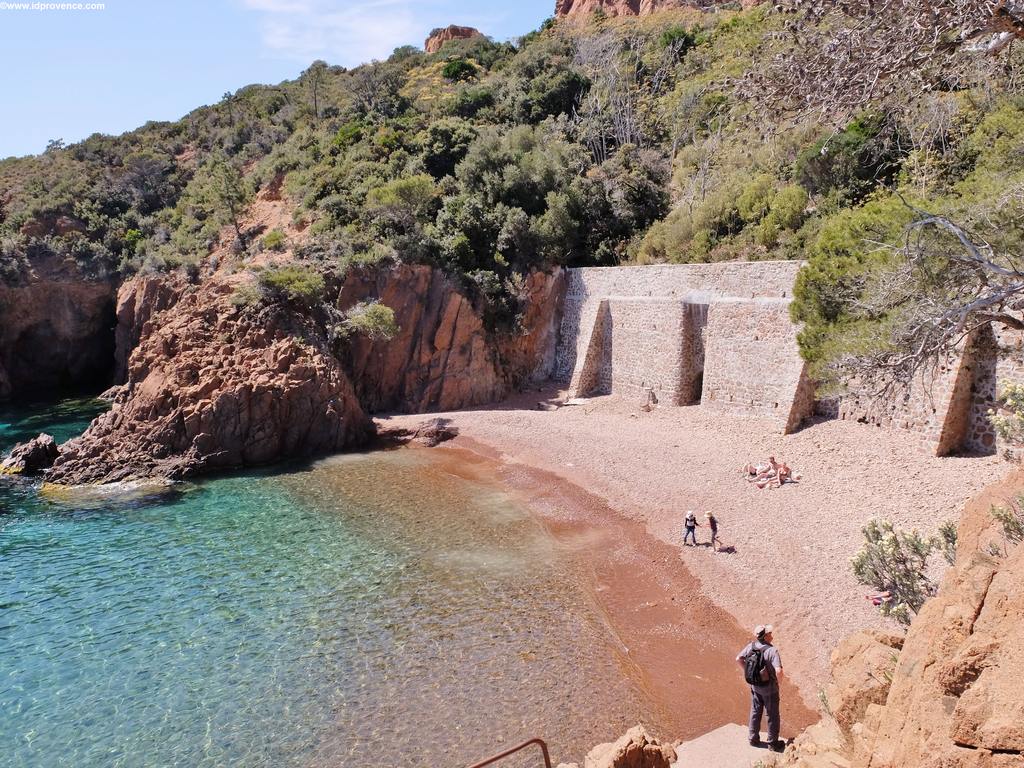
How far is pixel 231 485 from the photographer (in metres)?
21.0

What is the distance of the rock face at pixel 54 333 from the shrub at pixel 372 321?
60.2ft

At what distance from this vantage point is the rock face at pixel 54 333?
112 feet

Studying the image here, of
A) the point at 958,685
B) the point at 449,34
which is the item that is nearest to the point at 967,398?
the point at 958,685

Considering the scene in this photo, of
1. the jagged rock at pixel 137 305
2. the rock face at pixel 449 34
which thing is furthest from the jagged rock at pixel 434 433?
the rock face at pixel 449 34

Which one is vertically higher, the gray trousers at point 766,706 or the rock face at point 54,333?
the rock face at point 54,333

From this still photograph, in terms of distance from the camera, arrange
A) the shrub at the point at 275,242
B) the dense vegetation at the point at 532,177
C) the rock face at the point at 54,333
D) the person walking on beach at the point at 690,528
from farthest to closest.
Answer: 1. the rock face at the point at 54,333
2. the shrub at the point at 275,242
3. the dense vegetation at the point at 532,177
4. the person walking on beach at the point at 690,528

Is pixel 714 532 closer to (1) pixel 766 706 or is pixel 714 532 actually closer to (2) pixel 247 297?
(1) pixel 766 706

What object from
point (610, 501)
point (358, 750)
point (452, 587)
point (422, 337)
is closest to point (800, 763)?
point (358, 750)

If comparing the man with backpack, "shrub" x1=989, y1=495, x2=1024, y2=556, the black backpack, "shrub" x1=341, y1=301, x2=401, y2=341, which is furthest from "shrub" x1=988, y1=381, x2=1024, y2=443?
"shrub" x1=341, y1=301, x2=401, y2=341

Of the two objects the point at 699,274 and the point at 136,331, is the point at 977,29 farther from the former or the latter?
the point at 136,331

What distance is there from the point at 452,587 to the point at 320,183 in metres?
29.1

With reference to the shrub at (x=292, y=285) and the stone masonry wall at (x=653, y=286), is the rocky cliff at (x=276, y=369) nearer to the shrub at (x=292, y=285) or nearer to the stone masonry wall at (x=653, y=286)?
the shrub at (x=292, y=285)

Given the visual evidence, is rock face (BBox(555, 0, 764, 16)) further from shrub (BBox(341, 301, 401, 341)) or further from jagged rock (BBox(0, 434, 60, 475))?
jagged rock (BBox(0, 434, 60, 475))

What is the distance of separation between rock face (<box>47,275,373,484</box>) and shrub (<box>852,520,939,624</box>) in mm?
19791
